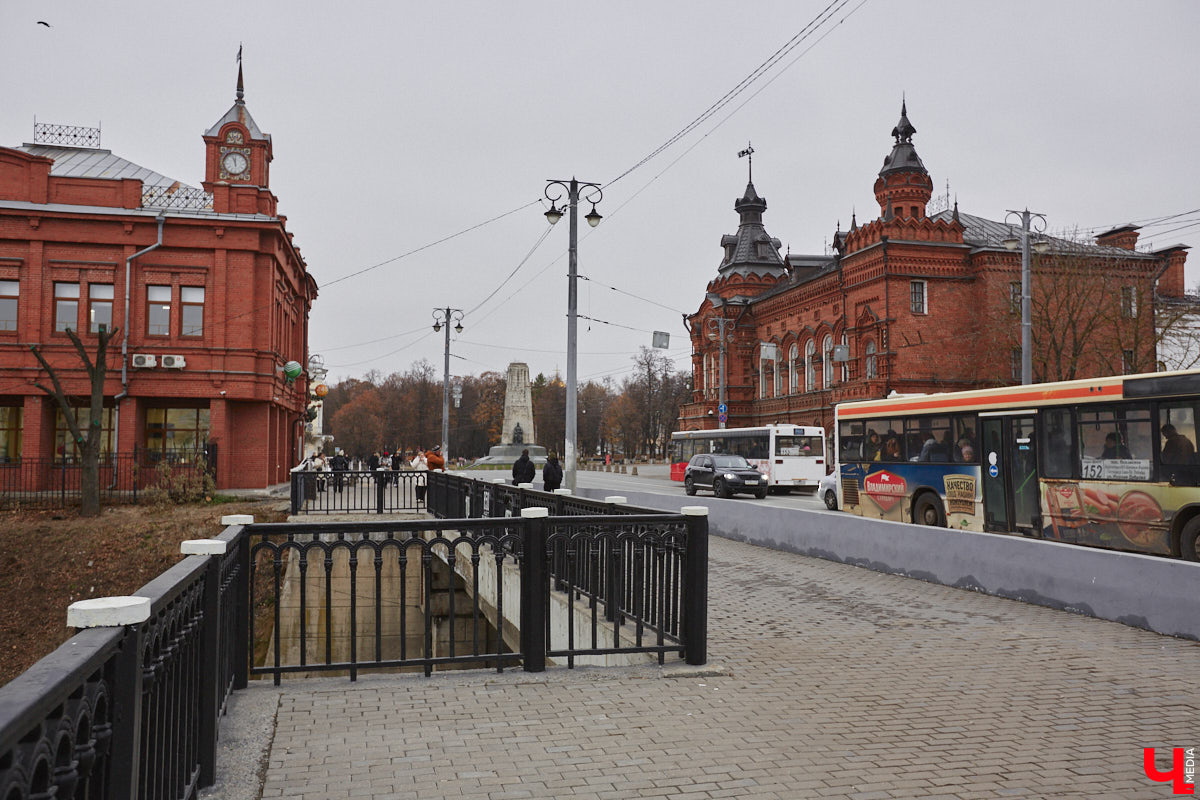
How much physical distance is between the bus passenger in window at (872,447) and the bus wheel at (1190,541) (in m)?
7.95

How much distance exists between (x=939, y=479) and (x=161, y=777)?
641 inches

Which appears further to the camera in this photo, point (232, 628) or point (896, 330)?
point (896, 330)

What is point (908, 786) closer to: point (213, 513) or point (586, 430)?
point (213, 513)

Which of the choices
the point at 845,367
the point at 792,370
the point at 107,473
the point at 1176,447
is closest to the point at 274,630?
the point at 1176,447

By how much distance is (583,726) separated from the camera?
17.4 feet

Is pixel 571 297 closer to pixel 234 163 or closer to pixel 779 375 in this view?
pixel 234 163

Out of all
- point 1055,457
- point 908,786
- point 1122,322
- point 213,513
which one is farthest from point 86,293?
point 1122,322

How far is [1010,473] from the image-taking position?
15.3 m

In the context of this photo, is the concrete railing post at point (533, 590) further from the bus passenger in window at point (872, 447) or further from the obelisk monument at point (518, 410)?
the obelisk monument at point (518, 410)

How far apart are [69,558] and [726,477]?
1995cm

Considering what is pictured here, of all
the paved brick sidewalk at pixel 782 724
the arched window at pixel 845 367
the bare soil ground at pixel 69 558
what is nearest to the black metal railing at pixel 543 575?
the paved brick sidewalk at pixel 782 724

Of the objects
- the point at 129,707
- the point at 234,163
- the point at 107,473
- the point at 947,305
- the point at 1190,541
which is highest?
the point at 234,163

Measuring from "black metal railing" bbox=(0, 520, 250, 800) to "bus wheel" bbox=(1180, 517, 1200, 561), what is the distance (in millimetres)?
12117

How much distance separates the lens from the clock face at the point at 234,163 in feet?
109
